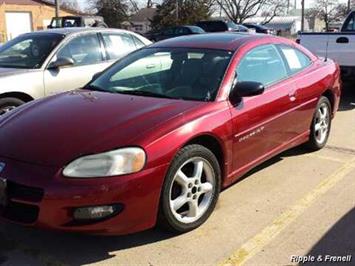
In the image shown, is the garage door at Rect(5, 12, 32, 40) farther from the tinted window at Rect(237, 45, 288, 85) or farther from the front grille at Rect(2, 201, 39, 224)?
the front grille at Rect(2, 201, 39, 224)

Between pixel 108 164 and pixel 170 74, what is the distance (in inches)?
61.2

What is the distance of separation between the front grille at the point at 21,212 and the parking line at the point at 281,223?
4.27ft

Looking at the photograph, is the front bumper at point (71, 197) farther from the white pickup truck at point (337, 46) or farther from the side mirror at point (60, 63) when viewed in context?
the white pickup truck at point (337, 46)

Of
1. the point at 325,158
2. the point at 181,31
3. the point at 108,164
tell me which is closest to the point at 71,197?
the point at 108,164

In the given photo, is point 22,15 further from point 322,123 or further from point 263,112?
point 263,112

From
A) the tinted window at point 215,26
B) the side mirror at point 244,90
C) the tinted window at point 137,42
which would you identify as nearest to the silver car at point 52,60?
the tinted window at point 137,42

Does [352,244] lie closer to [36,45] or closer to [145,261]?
[145,261]

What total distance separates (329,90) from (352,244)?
2841mm

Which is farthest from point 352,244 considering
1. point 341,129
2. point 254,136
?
point 341,129

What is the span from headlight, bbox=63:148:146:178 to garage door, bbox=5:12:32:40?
54.0 metres

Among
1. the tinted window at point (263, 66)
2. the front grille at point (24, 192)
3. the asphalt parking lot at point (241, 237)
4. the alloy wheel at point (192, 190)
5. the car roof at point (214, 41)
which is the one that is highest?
the car roof at point (214, 41)

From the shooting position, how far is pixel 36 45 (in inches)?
300

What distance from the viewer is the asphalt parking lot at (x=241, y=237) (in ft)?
12.5

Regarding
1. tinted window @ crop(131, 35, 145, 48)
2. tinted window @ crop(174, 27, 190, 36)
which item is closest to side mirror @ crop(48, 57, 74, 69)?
tinted window @ crop(131, 35, 145, 48)
